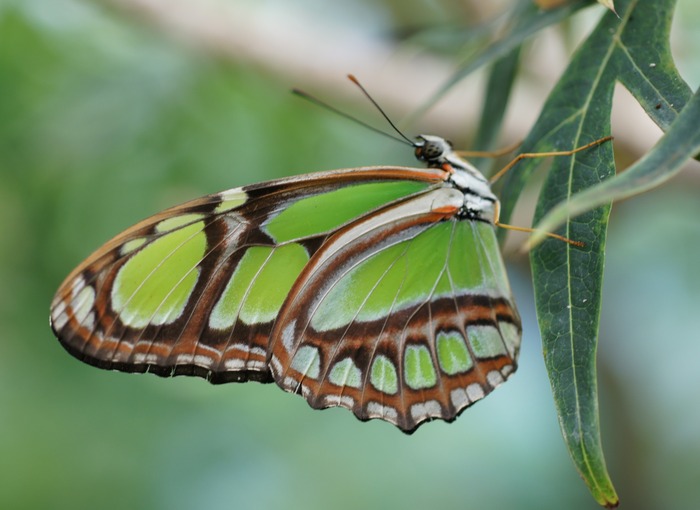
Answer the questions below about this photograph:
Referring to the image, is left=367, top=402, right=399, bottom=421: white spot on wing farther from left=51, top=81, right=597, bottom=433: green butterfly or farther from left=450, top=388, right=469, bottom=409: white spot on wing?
left=450, top=388, right=469, bottom=409: white spot on wing

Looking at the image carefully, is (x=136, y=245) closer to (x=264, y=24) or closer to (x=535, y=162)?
(x=535, y=162)

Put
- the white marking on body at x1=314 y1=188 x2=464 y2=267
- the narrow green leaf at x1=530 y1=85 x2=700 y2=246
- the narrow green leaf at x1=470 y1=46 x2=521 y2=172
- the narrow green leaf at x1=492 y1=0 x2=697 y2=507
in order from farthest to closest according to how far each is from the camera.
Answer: the narrow green leaf at x1=470 y1=46 x2=521 y2=172 → the white marking on body at x1=314 y1=188 x2=464 y2=267 → the narrow green leaf at x1=492 y1=0 x2=697 y2=507 → the narrow green leaf at x1=530 y1=85 x2=700 y2=246

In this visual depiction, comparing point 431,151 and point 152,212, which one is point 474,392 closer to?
point 431,151

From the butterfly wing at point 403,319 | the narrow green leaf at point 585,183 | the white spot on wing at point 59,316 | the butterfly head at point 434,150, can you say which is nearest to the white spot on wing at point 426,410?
the butterfly wing at point 403,319

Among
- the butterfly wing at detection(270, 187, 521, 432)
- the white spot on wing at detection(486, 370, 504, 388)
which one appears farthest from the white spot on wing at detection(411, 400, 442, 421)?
the white spot on wing at detection(486, 370, 504, 388)

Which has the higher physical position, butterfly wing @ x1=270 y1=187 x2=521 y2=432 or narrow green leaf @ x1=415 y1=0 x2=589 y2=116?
narrow green leaf @ x1=415 y1=0 x2=589 y2=116

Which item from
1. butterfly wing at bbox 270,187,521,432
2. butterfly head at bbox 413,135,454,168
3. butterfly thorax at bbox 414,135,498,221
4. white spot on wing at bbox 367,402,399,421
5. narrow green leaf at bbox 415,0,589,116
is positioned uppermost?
narrow green leaf at bbox 415,0,589,116

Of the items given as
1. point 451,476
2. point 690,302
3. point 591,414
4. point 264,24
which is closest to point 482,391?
point 591,414
